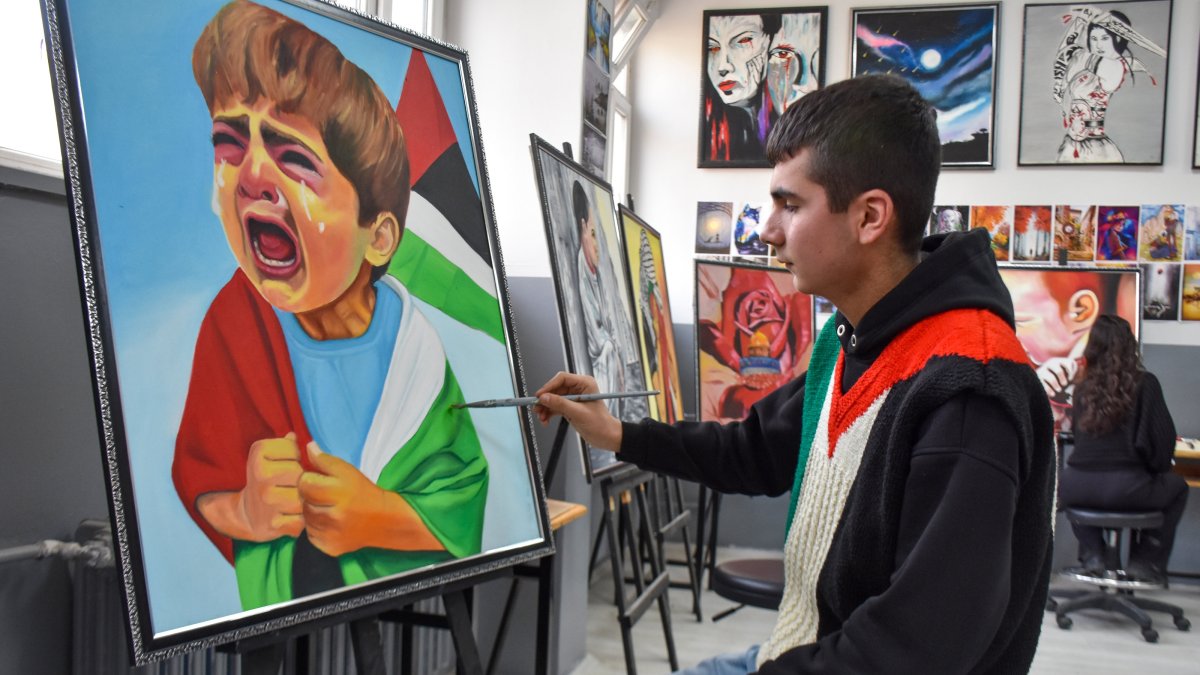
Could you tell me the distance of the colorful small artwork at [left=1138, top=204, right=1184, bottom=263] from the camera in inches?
Result: 196

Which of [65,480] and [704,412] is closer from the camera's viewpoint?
[65,480]

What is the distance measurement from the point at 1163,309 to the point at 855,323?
4.64m

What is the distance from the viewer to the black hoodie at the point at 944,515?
2.92 ft

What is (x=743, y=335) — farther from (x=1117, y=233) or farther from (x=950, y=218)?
(x=1117, y=233)

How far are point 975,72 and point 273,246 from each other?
4864mm

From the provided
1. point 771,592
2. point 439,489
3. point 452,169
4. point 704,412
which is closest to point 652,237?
point 704,412

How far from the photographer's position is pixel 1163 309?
500 centimetres

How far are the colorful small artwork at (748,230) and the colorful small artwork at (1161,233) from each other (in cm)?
200

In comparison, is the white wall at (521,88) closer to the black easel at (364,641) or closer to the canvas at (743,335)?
the canvas at (743,335)

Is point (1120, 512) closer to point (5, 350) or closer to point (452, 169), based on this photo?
point (452, 169)

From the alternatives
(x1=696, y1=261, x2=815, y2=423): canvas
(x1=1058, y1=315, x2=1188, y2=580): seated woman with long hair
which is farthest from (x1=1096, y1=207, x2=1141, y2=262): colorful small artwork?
(x1=696, y1=261, x2=815, y2=423): canvas

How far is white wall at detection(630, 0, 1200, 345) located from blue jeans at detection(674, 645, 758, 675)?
13.7ft

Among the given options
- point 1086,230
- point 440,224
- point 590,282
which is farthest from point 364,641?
point 1086,230

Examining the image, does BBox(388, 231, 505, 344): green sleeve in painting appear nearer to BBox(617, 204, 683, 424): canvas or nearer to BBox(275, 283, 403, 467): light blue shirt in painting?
BBox(275, 283, 403, 467): light blue shirt in painting
